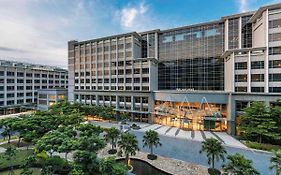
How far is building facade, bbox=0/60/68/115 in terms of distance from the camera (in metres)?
66.8

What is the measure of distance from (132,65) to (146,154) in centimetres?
3378

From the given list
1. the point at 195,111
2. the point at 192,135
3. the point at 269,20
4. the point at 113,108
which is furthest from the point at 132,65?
the point at 269,20

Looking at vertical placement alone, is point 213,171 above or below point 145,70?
below

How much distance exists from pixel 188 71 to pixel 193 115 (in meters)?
17.9

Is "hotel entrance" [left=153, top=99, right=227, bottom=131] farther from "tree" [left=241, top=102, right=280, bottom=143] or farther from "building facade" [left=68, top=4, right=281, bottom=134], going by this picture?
"tree" [left=241, top=102, right=280, bottom=143]

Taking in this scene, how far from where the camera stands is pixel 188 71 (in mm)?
55250

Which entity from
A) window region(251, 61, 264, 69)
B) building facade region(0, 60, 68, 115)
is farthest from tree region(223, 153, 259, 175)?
building facade region(0, 60, 68, 115)

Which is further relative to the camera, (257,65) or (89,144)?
(257,65)

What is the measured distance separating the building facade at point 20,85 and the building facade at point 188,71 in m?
24.9

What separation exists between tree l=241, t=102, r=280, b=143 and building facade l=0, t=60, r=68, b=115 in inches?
3233

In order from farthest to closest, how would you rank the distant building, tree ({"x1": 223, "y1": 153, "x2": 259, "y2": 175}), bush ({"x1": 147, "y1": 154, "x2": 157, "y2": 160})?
the distant building → bush ({"x1": 147, "y1": 154, "x2": 157, "y2": 160}) → tree ({"x1": 223, "y1": 153, "x2": 259, "y2": 175})

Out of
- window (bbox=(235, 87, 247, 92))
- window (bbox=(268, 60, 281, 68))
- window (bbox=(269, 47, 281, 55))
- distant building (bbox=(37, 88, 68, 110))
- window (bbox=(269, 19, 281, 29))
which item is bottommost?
distant building (bbox=(37, 88, 68, 110))

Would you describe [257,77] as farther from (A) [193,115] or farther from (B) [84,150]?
(B) [84,150]

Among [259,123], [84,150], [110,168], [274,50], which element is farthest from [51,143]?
[274,50]
